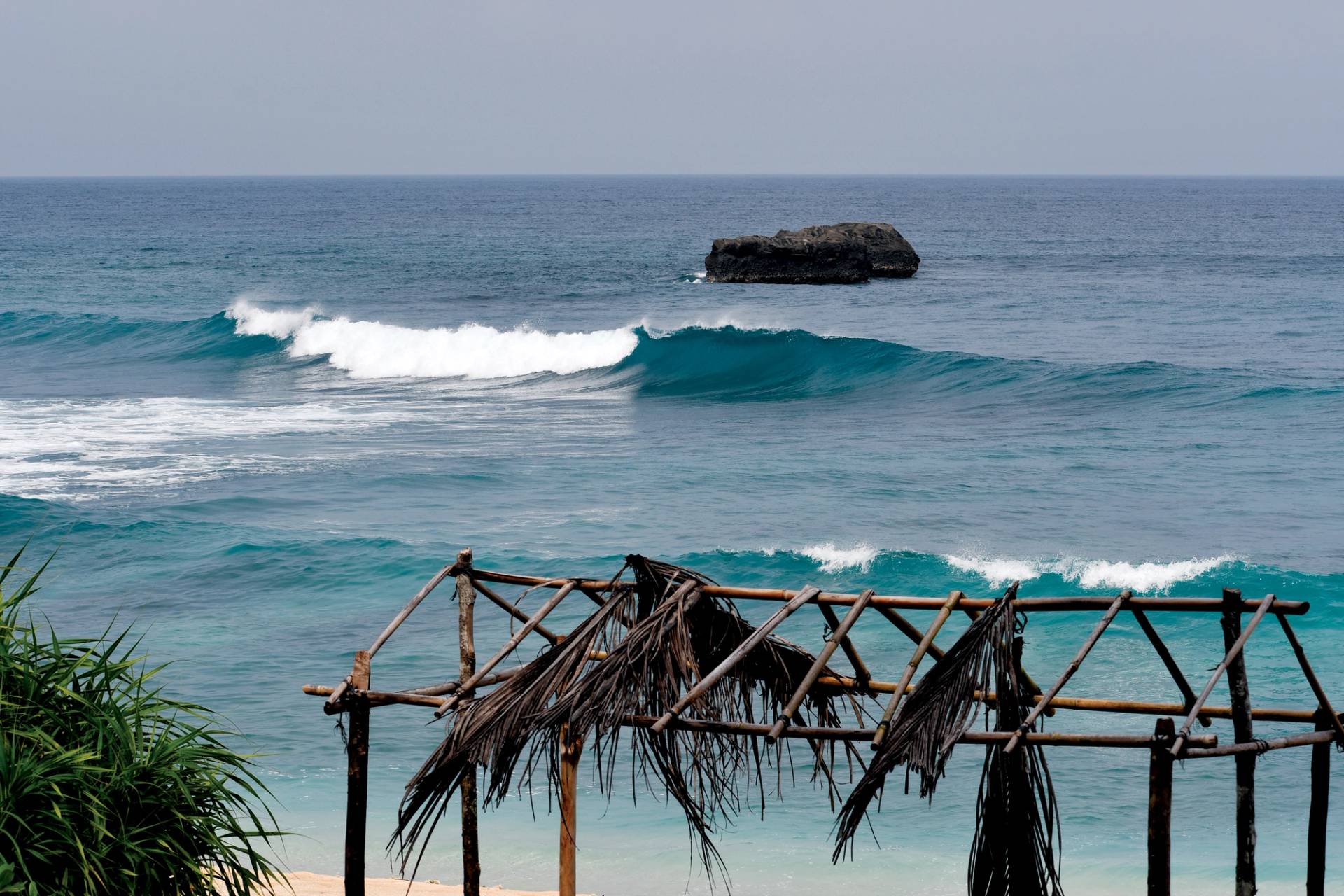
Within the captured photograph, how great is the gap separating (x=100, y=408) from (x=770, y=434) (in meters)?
13.3

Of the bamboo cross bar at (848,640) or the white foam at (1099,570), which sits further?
the white foam at (1099,570)

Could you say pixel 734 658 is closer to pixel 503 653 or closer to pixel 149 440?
pixel 503 653

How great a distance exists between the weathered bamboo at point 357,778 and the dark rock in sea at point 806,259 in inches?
1803

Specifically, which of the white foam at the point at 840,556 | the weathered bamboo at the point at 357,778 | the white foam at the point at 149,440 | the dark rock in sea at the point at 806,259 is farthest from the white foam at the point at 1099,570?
the dark rock in sea at the point at 806,259

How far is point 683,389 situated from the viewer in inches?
1241

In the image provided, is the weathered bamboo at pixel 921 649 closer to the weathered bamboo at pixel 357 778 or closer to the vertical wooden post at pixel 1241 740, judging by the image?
the vertical wooden post at pixel 1241 740

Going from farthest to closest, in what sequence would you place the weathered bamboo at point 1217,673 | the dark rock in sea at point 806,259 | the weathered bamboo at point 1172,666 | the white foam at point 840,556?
the dark rock in sea at point 806,259, the white foam at point 840,556, the weathered bamboo at point 1172,666, the weathered bamboo at point 1217,673

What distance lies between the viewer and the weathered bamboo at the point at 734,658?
5.29 meters

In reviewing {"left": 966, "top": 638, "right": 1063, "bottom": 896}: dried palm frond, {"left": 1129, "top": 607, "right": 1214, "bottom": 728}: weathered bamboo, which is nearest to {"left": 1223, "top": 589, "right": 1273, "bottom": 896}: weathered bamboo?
{"left": 1129, "top": 607, "right": 1214, "bottom": 728}: weathered bamboo

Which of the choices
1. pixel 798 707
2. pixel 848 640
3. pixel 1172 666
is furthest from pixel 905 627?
pixel 1172 666

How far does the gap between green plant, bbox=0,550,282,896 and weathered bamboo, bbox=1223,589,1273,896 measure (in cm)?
379

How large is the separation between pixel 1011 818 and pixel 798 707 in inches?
36.1

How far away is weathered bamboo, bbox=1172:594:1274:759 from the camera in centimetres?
490

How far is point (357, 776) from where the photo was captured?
592cm
